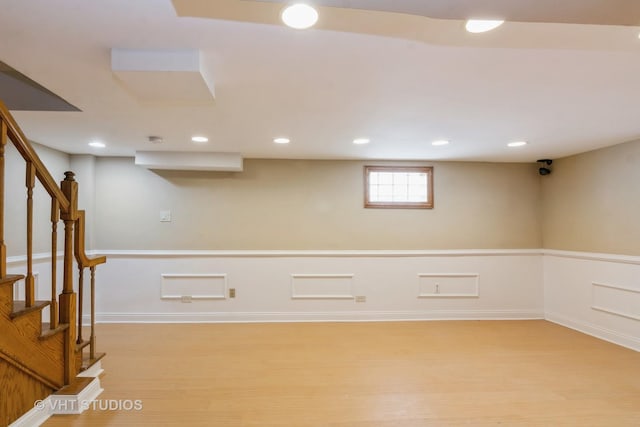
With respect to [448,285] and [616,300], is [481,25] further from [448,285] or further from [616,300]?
[616,300]

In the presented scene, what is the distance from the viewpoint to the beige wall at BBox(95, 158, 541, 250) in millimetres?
3812

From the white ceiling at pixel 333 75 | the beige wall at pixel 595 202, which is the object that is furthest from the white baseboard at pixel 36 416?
the beige wall at pixel 595 202

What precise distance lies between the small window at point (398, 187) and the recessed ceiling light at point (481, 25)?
288 cm

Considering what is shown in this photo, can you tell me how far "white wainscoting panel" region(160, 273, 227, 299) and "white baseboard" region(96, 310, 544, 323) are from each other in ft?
0.77

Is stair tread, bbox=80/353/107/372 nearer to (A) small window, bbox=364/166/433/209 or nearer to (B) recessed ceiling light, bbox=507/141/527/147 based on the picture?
(A) small window, bbox=364/166/433/209

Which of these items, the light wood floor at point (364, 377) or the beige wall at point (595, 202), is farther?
the beige wall at point (595, 202)

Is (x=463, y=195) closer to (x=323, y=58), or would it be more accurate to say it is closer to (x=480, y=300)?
(x=480, y=300)

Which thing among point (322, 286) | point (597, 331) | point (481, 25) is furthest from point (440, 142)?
point (597, 331)

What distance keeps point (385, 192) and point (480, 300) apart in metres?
1.89

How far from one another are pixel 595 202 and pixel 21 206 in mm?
6107

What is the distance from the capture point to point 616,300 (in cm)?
316

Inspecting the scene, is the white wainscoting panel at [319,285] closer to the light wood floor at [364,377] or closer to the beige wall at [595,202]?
the light wood floor at [364,377]

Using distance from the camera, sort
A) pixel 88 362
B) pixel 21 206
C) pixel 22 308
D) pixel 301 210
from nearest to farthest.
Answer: pixel 22 308 → pixel 88 362 → pixel 21 206 → pixel 301 210

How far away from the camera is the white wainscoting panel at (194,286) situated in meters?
3.79
